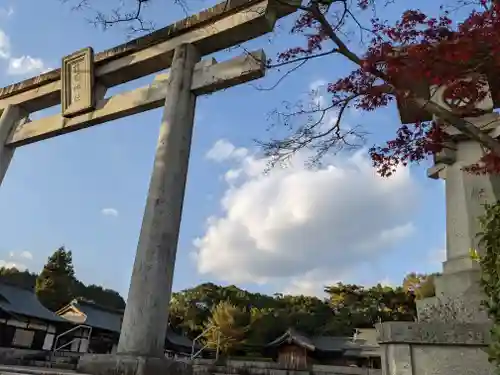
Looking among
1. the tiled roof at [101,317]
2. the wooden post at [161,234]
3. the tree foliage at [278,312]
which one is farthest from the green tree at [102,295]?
the wooden post at [161,234]

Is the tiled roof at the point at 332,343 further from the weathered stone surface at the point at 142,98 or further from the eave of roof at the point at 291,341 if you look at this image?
the weathered stone surface at the point at 142,98

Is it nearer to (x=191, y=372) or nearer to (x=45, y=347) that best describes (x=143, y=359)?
(x=191, y=372)

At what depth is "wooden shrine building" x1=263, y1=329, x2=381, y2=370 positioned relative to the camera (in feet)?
90.2

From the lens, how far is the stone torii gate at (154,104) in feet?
14.1

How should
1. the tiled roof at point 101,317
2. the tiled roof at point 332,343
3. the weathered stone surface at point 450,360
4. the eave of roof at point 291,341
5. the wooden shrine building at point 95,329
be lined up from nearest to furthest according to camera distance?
the weathered stone surface at point 450,360, the wooden shrine building at point 95,329, the tiled roof at point 101,317, the eave of roof at point 291,341, the tiled roof at point 332,343

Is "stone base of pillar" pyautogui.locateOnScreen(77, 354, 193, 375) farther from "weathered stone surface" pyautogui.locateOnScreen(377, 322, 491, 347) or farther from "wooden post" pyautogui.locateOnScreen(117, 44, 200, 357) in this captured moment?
"weathered stone surface" pyautogui.locateOnScreen(377, 322, 491, 347)

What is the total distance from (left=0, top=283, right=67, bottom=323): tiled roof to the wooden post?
1933 centimetres

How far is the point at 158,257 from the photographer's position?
4.54 m

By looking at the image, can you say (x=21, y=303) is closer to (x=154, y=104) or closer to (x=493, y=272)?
(x=154, y=104)

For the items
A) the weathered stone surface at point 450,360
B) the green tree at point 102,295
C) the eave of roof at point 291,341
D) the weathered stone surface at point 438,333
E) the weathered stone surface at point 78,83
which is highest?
the green tree at point 102,295

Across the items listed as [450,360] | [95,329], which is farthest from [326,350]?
[450,360]

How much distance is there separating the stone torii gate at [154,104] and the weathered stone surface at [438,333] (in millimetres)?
2159

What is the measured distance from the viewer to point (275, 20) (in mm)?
6066

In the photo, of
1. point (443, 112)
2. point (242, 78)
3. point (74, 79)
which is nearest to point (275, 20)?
point (242, 78)
